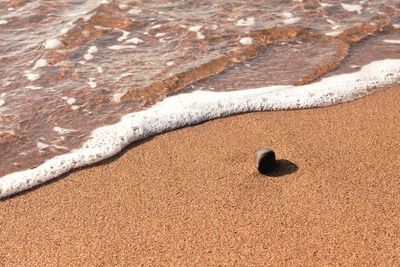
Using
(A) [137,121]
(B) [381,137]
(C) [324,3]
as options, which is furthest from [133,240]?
(C) [324,3]

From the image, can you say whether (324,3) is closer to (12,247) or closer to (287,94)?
(287,94)

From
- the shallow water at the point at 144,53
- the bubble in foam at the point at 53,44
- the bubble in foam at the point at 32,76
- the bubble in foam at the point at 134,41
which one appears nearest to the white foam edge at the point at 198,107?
Result: the shallow water at the point at 144,53

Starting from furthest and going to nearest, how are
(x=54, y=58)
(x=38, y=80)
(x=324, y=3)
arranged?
1. (x=324, y=3)
2. (x=54, y=58)
3. (x=38, y=80)

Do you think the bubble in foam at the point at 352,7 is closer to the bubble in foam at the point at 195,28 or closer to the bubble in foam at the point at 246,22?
the bubble in foam at the point at 246,22

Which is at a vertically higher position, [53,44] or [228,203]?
[53,44]

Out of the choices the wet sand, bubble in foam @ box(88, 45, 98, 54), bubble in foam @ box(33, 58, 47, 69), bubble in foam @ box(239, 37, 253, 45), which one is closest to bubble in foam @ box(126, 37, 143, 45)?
bubble in foam @ box(88, 45, 98, 54)

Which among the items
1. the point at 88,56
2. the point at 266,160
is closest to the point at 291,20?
the point at 88,56

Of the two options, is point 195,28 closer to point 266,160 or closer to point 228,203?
point 266,160
